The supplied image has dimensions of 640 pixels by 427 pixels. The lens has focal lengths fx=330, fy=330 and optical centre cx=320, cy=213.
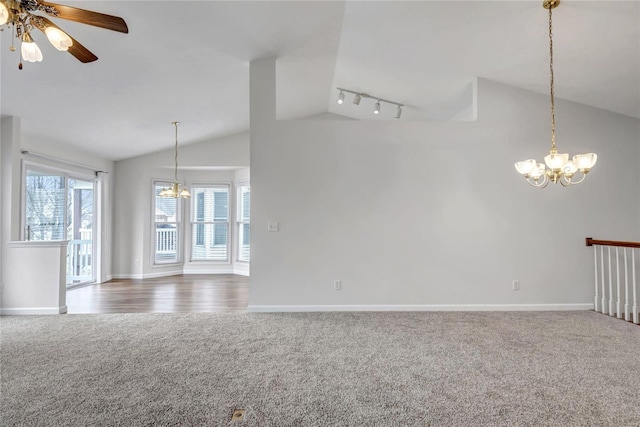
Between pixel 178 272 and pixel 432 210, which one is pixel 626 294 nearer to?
pixel 432 210

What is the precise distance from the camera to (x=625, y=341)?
3072 mm

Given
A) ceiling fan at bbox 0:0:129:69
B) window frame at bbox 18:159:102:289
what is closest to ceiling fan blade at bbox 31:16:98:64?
ceiling fan at bbox 0:0:129:69

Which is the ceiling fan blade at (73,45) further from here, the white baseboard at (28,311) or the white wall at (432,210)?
the white baseboard at (28,311)

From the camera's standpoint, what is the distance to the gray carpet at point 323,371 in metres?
1.95

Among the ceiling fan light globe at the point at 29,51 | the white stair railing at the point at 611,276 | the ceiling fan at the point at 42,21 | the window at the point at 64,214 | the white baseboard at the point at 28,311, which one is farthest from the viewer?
the window at the point at 64,214

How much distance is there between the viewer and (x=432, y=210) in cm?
418

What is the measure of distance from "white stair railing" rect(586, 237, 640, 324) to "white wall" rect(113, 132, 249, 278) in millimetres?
5906

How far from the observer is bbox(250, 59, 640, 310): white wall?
414cm

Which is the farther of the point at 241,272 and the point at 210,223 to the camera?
the point at 210,223

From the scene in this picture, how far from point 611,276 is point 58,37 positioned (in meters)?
5.83

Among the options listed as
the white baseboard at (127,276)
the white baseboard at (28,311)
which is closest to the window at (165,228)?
the white baseboard at (127,276)

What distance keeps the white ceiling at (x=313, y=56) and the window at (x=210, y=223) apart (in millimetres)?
2566

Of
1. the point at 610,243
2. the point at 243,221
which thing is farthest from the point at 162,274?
the point at 610,243

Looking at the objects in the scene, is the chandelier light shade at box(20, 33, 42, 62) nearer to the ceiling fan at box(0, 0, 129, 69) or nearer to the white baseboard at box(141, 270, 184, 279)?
the ceiling fan at box(0, 0, 129, 69)
